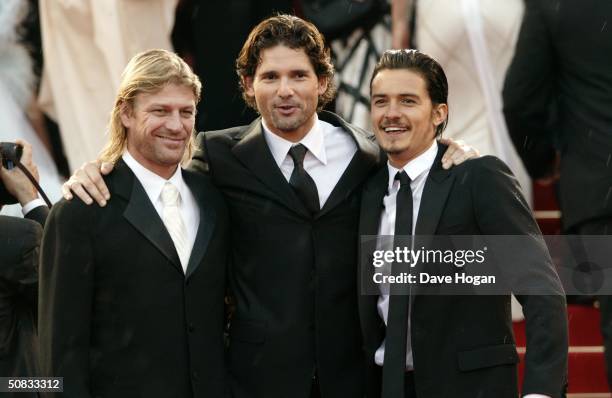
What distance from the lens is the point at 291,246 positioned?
12.6 ft

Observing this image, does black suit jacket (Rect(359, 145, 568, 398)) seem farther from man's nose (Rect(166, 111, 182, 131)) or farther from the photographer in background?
the photographer in background

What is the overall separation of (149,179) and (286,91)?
1.97 feet

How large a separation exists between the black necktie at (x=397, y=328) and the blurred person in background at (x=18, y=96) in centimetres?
292

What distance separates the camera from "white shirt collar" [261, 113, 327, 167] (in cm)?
398

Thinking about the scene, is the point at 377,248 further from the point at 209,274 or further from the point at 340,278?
the point at 209,274

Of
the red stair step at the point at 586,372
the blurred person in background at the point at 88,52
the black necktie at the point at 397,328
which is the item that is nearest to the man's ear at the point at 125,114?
the black necktie at the point at 397,328

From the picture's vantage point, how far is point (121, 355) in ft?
11.7

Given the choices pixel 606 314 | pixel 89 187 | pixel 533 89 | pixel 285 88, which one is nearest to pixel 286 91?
pixel 285 88

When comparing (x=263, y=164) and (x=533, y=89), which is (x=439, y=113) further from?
(x=533, y=89)

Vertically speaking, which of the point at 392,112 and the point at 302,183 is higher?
the point at 392,112

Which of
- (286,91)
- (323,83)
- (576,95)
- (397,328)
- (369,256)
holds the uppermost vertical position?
(576,95)

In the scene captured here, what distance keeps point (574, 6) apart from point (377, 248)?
1.64 metres

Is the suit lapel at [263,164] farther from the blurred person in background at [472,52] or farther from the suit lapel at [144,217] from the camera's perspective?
the blurred person in background at [472,52]

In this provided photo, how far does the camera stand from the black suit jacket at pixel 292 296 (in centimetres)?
384
